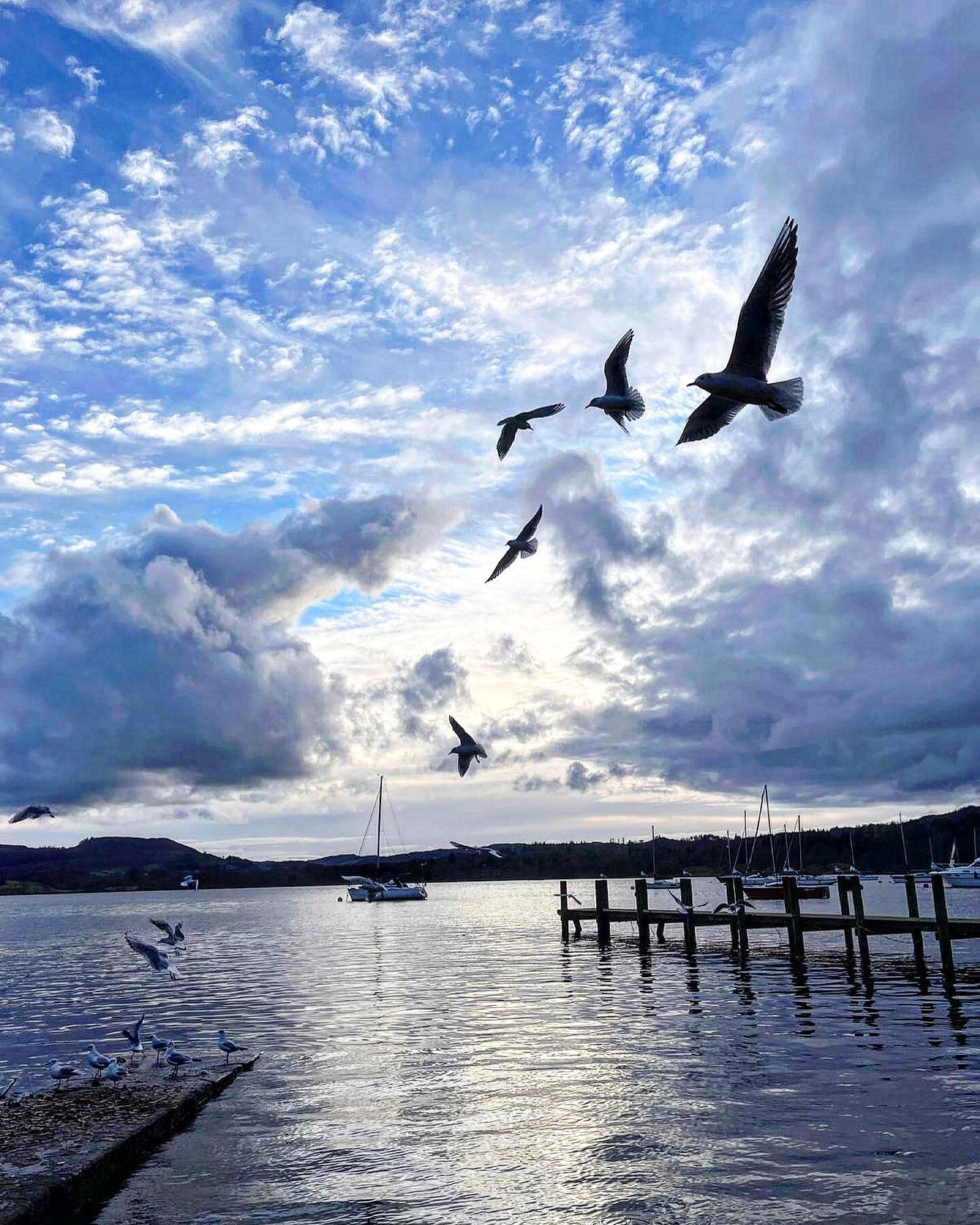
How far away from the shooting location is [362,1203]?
12.5 metres

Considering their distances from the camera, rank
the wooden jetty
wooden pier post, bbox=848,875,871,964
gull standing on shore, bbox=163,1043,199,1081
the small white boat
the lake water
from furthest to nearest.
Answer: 1. the small white boat
2. wooden pier post, bbox=848,875,871,964
3. the wooden jetty
4. gull standing on shore, bbox=163,1043,199,1081
5. the lake water

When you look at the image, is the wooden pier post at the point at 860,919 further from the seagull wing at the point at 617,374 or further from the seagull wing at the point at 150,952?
the seagull wing at the point at 617,374

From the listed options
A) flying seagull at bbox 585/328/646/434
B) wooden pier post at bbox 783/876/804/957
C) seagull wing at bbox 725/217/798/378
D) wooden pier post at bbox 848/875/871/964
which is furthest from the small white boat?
seagull wing at bbox 725/217/798/378

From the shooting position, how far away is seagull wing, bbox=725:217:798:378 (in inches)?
462

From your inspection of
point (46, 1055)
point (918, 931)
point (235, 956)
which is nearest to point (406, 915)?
point (235, 956)

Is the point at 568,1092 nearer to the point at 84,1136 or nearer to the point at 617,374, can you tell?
the point at 84,1136

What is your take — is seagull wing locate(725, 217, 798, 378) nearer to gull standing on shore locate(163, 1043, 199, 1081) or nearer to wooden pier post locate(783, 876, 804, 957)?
gull standing on shore locate(163, 1043, 199, 1081)

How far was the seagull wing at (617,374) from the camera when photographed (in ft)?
49.4

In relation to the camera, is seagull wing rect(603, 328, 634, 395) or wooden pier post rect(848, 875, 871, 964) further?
wooden pier post rect(848, 875, 871, 964)

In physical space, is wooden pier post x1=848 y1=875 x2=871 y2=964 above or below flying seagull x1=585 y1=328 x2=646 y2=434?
below

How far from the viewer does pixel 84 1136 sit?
13.7 m

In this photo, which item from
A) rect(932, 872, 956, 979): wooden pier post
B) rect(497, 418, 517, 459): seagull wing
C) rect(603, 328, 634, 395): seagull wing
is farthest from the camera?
rect(932, 872, 956, 979): wooden pier post

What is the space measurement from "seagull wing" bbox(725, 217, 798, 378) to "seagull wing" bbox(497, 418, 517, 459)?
19.4 ft

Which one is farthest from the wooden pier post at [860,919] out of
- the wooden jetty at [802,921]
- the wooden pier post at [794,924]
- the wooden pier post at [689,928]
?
the wooden pier post at [689,928]
